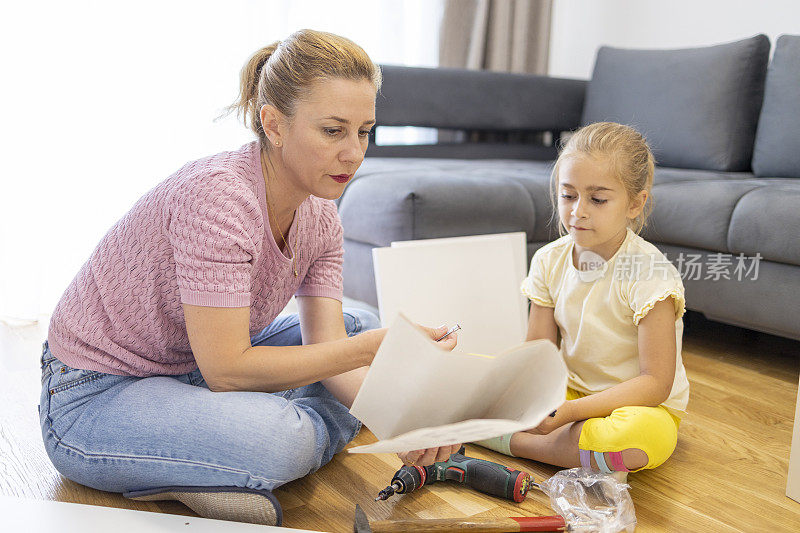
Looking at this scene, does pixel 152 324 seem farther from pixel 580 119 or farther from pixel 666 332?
pixel 580 119

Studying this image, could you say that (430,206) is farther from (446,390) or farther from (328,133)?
(446,390)

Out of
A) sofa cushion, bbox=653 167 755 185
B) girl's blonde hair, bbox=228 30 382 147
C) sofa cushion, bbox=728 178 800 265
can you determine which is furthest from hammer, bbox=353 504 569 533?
sofa cushion, bbox=653 167 755 185

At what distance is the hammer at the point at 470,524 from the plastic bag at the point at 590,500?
0.05 metres

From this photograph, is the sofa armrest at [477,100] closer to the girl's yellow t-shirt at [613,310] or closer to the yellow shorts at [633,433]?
the girl's yellow t-shirt at [613,310]

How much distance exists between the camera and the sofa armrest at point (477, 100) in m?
2.55

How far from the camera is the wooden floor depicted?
3.50 feet

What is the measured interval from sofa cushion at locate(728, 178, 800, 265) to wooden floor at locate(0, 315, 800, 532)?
12.8 inches

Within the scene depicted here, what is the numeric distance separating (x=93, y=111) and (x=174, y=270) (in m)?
1.41

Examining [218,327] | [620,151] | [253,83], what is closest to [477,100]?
[620,151]

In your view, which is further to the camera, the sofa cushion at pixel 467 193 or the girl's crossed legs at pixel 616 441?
the sofa cushion at pixel 467 193

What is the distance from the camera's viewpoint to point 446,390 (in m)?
0.85

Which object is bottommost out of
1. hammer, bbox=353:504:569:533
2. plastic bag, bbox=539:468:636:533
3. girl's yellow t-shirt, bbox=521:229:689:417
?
plastic bag, bbox=539:468:636:533

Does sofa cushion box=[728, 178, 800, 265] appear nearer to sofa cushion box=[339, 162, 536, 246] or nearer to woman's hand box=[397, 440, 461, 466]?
sofa cushion box=[339, 162, 536, 246]

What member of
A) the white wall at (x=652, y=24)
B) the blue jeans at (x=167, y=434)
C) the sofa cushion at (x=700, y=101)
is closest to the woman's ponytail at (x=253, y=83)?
the blue jeans at (x=167, y=434)
